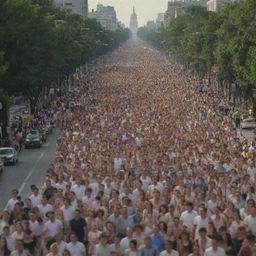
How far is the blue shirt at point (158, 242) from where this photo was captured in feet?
41.2

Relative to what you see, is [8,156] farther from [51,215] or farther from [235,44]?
[235,44]

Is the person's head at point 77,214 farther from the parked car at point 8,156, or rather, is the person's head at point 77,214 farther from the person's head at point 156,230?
the parked car at point 8,156

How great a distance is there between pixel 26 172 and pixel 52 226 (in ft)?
62.4

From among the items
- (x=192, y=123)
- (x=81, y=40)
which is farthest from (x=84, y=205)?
(x=81, y=40)

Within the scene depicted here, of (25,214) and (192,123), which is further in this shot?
(192,123)

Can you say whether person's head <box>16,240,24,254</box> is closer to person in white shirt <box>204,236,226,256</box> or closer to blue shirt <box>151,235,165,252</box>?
blue shirt <box>151,235,165,252</box>

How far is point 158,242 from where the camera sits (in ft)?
41.5

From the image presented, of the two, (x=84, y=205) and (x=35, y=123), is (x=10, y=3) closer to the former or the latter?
(x=35, y=123)

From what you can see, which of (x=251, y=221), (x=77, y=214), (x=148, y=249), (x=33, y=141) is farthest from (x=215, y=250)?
(x=33, y=141)

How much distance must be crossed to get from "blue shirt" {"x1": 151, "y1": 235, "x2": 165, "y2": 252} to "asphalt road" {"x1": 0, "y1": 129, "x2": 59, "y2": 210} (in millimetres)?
10696

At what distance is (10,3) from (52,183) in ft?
90.3

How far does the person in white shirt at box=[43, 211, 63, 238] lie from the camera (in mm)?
13609

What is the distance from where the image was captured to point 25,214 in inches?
593

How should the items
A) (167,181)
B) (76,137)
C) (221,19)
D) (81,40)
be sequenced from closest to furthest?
(167,181) < (76,137) < (221,19) < (81,40)
